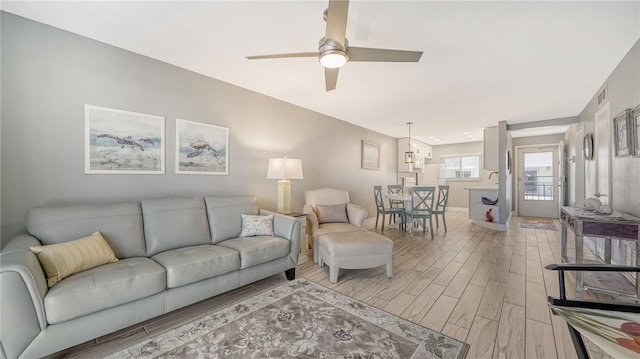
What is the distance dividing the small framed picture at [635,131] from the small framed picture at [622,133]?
0.15ft

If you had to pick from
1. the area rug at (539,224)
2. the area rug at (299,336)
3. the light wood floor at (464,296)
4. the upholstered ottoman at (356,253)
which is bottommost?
the area rug at (299,336)

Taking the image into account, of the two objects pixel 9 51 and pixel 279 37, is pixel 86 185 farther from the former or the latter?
pixel 279 37

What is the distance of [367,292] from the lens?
2439 mm

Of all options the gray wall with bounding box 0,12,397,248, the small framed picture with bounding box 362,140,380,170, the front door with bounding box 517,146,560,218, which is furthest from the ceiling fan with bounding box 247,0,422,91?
the front door with bounding box 517,146,560,218

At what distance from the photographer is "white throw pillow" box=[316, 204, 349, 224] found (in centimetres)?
362

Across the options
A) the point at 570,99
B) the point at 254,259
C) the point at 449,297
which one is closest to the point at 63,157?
the point at 254,259

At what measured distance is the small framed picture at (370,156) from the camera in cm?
602

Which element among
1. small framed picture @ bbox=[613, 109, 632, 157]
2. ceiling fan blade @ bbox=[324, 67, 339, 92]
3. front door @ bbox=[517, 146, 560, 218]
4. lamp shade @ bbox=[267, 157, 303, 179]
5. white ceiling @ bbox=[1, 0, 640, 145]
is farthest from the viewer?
front door @ bbox=[517, 146, 560, 218]

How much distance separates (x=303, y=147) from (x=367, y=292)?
272 centimetres

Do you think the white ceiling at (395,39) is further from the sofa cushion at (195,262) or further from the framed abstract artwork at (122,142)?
the sofa cushion at (195,262)

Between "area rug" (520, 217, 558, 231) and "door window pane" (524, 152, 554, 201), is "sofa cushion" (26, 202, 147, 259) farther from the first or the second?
"door window pane" (524, 152, 554, 201)

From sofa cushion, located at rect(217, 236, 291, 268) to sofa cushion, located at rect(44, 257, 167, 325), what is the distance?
66 cm

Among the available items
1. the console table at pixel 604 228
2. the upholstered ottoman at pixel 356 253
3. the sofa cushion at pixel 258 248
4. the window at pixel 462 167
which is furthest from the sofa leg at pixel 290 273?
the window at pixel 462 167

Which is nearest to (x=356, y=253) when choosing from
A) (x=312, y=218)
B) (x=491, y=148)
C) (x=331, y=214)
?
(x=312, y=218)
